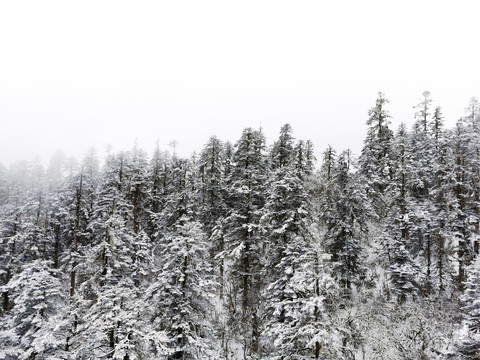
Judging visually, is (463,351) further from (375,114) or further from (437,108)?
(437,108)

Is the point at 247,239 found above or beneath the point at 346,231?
beneath

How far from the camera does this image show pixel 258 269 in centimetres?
2377

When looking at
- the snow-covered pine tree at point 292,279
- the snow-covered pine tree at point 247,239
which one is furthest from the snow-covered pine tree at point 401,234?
the snow-covered pine tree at point 247,239

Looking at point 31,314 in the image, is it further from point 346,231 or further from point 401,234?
point 401,234

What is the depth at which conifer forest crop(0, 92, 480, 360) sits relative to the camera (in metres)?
14.2

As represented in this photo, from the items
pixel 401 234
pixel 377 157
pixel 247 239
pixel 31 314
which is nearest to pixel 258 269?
pixel 247 239

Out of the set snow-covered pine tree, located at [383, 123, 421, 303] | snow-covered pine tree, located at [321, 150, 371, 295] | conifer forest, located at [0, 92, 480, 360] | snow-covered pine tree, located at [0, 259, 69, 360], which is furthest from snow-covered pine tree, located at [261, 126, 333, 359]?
snow-covered pine tree, located at [0, 259, 69, 360]

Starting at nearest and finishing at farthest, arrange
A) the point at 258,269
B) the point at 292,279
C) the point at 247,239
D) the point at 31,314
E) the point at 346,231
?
1. the point at 292,279
2. the point at 31,314
3. the point at 247,239
4. the point at 258,269
5. the point at 346,231

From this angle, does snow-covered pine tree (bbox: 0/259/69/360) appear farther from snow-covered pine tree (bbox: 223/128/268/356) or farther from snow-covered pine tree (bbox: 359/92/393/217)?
snow-covered pine tree (bbox: 359/92/393/217)

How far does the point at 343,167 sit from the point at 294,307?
1767cm

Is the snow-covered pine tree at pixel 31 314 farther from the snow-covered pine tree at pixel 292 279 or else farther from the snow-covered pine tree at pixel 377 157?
the snow-covered pine tree at pixel 377 157

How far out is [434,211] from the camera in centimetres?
2597

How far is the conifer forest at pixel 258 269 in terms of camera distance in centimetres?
1419

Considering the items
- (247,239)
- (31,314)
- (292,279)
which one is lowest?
(31,314)
